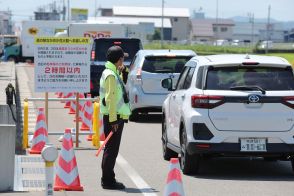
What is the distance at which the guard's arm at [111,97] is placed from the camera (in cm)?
1088

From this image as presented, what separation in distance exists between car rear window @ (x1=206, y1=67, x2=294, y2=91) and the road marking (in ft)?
5.35

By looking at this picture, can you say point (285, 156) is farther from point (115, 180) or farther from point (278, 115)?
point (115, 180)

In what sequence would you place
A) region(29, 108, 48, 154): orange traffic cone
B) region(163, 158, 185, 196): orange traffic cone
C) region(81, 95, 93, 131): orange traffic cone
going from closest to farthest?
region(163, 158, 185, 196): orange traffic cone < region(29, 108, 48, 154): orange traffic cone < region(81, 95, 93, 131): orange traffic cone

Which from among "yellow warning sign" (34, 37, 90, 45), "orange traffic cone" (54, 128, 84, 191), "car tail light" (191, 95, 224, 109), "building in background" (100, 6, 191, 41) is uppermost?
"yellow warning sign" (34, 37, 90, 45)

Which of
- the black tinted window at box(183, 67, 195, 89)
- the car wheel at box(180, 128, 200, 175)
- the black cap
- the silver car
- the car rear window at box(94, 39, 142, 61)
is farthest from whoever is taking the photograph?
the car rear window at box(94, 39, 142, 61)

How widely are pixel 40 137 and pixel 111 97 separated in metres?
4.25

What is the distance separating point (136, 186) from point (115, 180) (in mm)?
322

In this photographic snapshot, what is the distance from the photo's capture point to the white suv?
11.7 metres

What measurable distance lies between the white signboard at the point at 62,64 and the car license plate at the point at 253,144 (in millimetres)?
4890

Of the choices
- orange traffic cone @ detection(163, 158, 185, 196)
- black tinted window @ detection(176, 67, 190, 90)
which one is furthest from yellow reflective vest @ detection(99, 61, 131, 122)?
orange traffic cone @ detection(163, 158, 185, 196)

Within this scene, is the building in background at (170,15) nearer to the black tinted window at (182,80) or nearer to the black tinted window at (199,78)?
the black tinted window at (182,80)

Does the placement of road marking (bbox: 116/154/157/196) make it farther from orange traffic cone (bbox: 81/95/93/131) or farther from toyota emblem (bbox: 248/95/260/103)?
orange traffic cone (bbox: 81/95/93/131)

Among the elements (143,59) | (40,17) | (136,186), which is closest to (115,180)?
(136,186)

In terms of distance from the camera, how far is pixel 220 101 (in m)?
11.6
